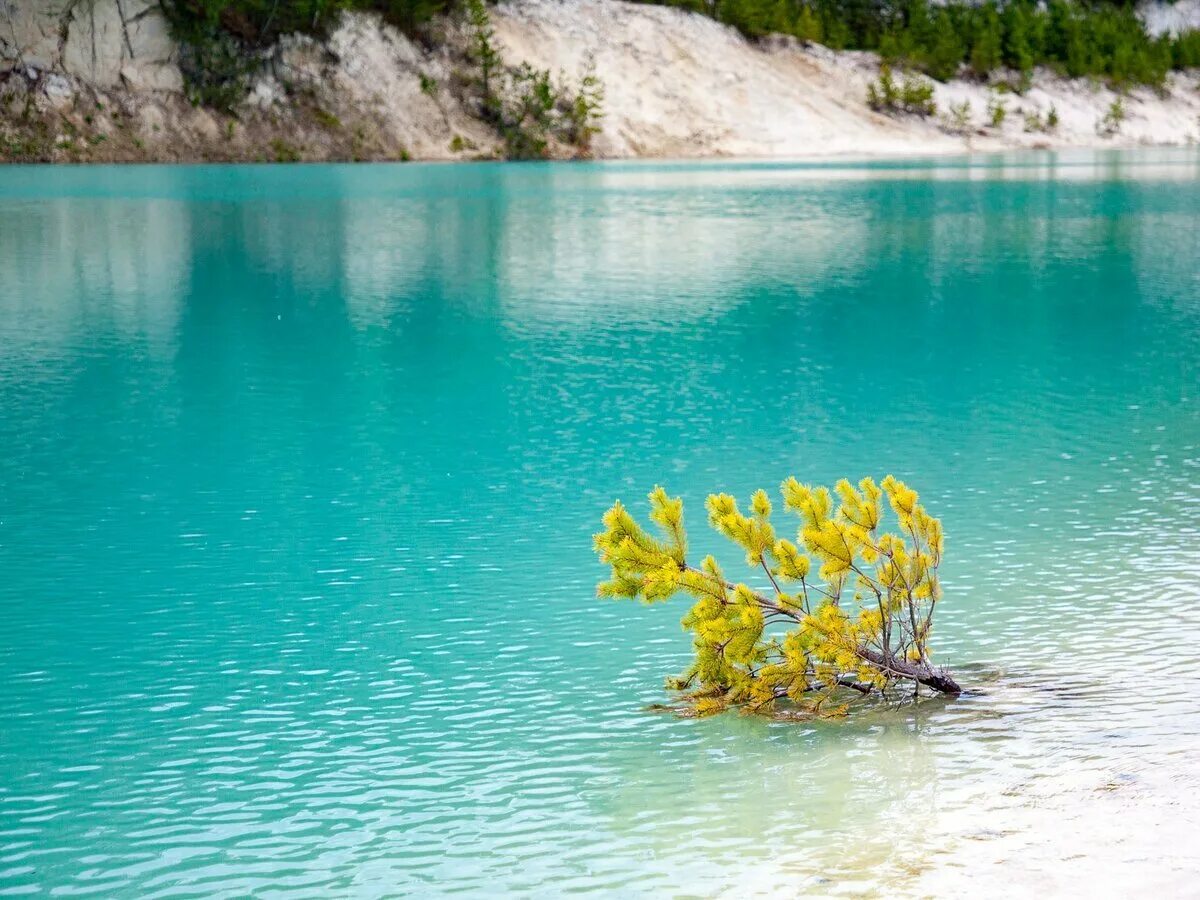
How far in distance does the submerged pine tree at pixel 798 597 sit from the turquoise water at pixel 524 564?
32 centimetres

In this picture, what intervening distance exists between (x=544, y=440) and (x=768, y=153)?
90.8 m

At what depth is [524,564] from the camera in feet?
41.7

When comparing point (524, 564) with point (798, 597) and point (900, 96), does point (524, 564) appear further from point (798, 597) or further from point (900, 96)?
point (900, 96)

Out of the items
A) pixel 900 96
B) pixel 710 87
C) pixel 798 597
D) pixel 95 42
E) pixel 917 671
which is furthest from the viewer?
pixel 900 96

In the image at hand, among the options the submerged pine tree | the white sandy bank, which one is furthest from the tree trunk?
the white sandy bank

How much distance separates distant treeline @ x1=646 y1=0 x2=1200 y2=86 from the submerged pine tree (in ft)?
381

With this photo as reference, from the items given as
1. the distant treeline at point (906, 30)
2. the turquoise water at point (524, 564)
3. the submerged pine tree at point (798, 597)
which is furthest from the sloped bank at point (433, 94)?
the submerged pine tree at point (798, 597)

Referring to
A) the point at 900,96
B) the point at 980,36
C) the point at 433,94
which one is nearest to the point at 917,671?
the point at 433,94

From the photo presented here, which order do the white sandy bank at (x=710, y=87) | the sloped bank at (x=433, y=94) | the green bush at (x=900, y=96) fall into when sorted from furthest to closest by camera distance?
the green bush at (x=900, y=96) → the white sandy bank at (x=710, y=87) → the sloped bank at (x=433, y=94)

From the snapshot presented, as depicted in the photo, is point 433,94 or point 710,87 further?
point 710,87

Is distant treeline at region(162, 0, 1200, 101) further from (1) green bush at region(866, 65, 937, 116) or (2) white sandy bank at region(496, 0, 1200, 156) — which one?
(1) green bush at region(866, 65, 937, 116)

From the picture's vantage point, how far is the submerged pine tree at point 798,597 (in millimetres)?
9000

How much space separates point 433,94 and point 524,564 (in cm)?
8937

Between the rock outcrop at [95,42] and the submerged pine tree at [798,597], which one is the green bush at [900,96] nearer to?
the rock outcrop at [95,42]
